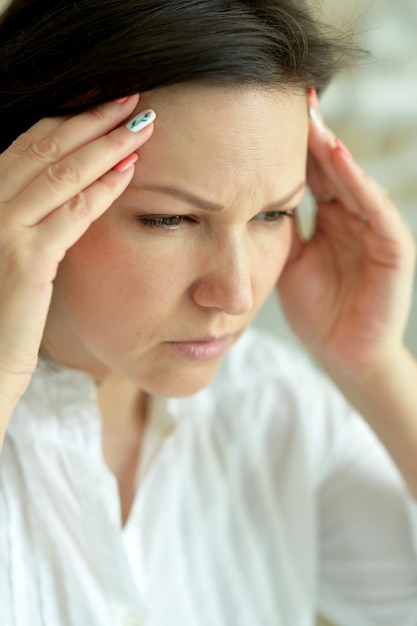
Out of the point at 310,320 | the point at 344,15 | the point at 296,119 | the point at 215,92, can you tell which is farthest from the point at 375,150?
the point at 215,92

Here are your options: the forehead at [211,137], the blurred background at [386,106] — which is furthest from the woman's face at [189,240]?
the blurred background at [386,106]

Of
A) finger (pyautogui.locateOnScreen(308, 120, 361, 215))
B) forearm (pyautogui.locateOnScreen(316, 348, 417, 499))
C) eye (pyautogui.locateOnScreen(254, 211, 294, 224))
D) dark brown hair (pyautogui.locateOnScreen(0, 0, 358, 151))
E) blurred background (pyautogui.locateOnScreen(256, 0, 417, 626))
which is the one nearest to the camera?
dark brown hair (pyautogui.locateOnScreen(0, 0, 358, 151))

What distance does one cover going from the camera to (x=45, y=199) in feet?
2.39

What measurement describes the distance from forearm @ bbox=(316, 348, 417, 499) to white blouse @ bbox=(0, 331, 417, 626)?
102mm

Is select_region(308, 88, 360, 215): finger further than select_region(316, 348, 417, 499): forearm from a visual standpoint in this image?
No

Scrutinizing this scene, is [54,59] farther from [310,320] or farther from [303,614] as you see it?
[303,614]

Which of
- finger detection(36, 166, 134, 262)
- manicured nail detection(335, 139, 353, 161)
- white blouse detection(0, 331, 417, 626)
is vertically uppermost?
finger detection(36, 166, 134, 262)

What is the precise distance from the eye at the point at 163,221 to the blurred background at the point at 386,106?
736mm

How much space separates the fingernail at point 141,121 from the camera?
73 centimetres

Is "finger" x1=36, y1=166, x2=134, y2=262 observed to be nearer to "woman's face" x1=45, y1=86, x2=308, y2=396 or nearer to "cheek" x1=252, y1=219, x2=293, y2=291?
"woman's face" x1=45, y1=86, x2=308, y2=396

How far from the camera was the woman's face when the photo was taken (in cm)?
74

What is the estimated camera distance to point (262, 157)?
78 cm

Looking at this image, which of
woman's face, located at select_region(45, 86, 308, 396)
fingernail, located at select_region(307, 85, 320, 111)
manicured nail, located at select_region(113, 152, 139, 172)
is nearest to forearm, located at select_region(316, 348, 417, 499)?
woman's face, located at select_region(45, 86, 308, 396)

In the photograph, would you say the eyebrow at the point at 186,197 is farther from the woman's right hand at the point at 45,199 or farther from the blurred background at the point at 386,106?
the blurred background at the point at 386,106
